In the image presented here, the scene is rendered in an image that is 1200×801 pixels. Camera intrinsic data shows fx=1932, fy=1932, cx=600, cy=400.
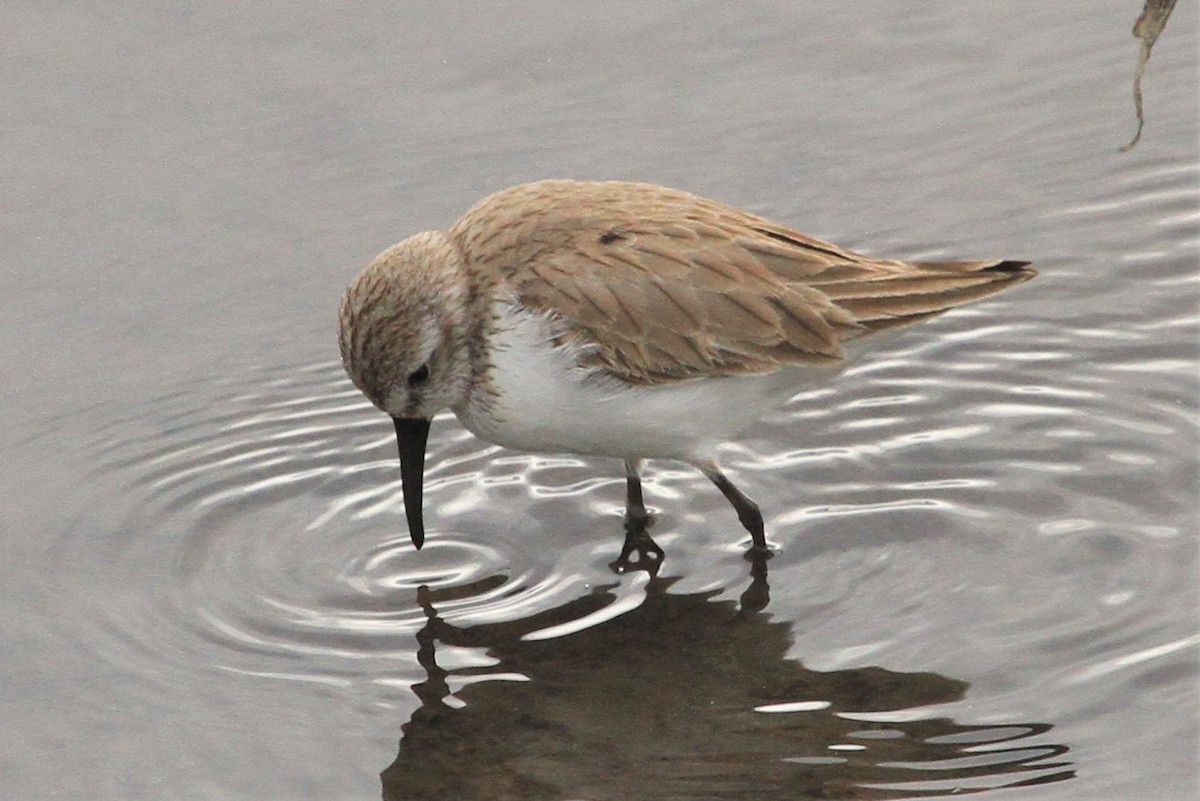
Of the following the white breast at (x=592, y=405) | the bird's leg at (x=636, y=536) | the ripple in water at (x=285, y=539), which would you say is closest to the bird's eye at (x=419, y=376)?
the white breast at (x=592, y=405)

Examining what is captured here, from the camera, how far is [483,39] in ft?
38.4

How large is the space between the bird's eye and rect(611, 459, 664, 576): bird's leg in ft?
3.14

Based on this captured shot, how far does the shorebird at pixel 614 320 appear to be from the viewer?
755 cm

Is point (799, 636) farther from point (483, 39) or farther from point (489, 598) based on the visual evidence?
point (483, 39)

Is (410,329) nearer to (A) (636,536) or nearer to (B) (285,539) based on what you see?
(B) (285,539)

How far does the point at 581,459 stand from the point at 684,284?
1.41m

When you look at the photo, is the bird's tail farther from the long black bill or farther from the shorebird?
the long black bill

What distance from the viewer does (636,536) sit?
8156mm

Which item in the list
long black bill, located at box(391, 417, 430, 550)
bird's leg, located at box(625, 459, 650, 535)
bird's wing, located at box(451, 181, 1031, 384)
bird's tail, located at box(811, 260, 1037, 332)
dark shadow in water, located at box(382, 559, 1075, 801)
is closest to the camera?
dark shadow in water, located at box(382, 559, 1075, 801)

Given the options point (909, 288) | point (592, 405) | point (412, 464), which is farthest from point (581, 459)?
point (909, 288)

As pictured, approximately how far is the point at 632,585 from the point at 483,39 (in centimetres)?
487

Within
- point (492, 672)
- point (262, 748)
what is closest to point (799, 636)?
point (492, 672)

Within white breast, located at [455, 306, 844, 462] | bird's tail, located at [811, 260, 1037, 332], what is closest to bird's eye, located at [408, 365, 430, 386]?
white breast, located at [455, 306, 844, 462]

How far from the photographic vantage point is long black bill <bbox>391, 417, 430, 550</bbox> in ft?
26.0
